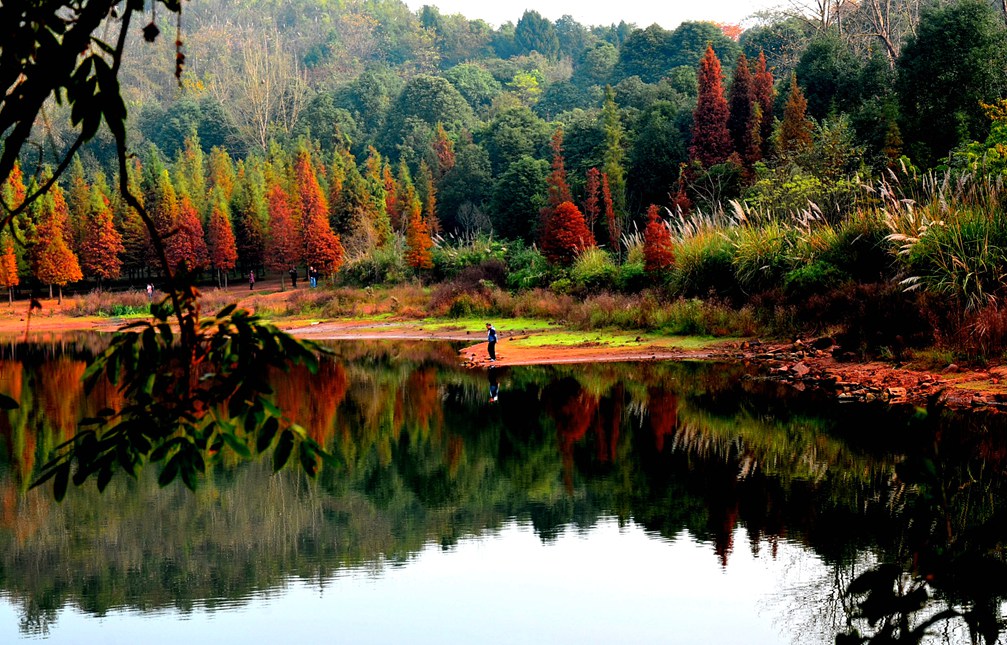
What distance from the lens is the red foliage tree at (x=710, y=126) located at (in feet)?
136

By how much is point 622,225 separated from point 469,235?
1405 centimetres

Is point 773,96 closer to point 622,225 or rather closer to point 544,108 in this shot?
point 622,225

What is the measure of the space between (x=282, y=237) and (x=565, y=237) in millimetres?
29414

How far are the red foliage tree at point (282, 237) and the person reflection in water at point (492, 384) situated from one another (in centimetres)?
3710

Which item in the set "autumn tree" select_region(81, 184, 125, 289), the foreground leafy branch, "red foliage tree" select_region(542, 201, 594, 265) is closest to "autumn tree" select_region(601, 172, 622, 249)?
"red foliage tree" select_region(542, 201, 594, 265)

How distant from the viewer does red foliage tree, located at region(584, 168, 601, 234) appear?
143 ft

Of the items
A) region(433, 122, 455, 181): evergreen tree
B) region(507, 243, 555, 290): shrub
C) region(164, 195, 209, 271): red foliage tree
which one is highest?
region(433, 122, 455, 181): evergreen tree

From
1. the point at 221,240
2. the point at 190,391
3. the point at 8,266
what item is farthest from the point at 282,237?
the point at 190,391

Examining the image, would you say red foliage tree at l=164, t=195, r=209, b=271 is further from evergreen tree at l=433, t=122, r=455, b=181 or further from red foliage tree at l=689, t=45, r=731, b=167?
red foliage tree at l=689, t=45, r=731, b=167

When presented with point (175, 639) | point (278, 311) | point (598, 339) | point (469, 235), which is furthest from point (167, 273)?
point (469, 235)

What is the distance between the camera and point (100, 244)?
208 feet

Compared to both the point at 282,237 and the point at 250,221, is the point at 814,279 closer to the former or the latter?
the point at 282,237

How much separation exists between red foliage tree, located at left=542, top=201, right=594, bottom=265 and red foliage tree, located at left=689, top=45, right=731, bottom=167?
6.83 metres

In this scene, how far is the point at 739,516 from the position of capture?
450 inches
